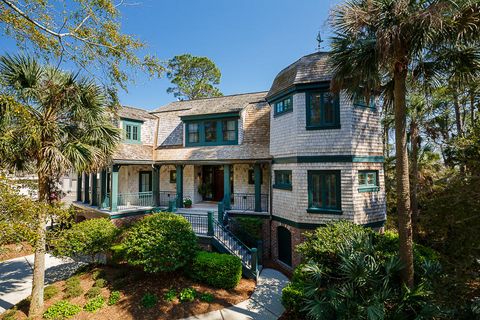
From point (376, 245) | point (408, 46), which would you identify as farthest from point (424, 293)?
point (408, 46)

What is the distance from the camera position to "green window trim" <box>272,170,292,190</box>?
12.1 meters

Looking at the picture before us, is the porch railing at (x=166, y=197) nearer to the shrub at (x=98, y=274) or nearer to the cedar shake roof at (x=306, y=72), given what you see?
the shrub at (x=98, y=274)

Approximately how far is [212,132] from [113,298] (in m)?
10.7

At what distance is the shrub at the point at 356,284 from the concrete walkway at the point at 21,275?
10.9 meters

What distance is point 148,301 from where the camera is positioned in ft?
27.8

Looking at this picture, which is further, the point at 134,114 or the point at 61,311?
the point at 134,114

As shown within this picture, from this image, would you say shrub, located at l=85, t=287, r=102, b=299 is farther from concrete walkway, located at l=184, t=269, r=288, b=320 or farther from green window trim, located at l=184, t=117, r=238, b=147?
green window trim, located at l=184, t=117, r=238, b=147

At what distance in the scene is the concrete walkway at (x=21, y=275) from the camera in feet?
32.3

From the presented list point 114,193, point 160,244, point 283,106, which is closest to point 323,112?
point 283,106

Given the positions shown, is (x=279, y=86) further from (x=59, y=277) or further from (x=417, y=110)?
(x=59, y=277)

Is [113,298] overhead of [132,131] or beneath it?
beneath

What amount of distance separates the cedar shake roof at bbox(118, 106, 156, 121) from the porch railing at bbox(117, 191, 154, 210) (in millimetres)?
5384

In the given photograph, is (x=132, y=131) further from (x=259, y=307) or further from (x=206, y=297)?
(x=259, y=307)

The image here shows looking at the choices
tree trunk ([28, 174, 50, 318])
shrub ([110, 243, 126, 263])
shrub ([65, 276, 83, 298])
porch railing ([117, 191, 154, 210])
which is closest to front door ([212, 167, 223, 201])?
porch railing ([117, 191, 154, 210])
